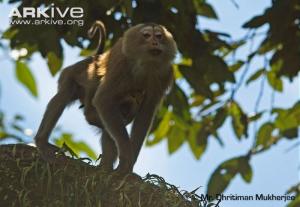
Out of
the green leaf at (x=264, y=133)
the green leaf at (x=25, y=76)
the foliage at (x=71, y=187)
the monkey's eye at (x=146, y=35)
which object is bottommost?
the foliage at (x=71, y=187)

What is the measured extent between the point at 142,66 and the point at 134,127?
0.61 m

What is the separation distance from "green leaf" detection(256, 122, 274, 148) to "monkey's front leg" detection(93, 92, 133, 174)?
1.97 m

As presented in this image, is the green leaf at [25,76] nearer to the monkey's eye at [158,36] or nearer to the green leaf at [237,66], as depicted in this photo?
the monkey's eye at [158,36]

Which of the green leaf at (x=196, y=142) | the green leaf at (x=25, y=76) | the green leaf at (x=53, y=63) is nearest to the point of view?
the green leaf at (x=25, y=76)

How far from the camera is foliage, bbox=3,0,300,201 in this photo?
855cm

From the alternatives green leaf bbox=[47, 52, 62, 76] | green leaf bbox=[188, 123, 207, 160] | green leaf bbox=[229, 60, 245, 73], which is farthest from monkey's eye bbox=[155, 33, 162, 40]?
green leaf bbox=[188, 123, 207, 160]

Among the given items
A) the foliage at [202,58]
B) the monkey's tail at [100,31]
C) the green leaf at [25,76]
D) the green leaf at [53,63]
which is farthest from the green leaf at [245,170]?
the green leaf at [25,76]

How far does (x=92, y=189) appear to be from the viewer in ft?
19.4

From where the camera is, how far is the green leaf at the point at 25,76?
843 cm

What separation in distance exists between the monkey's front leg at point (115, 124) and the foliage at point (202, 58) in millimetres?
630

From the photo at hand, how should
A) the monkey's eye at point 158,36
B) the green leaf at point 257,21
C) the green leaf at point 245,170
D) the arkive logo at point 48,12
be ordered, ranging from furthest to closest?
the green leaf at point 245,170
the green leaf at point 257,21
the monkey's eye at point 158,36
the arkive logo at point 48,12

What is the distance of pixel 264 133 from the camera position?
31.7ft

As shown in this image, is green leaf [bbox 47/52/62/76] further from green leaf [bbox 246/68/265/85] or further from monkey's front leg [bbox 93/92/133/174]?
green leaf [bbox 246/68/265/85]

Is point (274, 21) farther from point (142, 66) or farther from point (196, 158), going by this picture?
point (196, 158)
